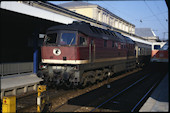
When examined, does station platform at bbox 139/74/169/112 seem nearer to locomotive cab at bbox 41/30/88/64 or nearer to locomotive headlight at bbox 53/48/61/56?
locomotive cab at bbox 41/30/88/64

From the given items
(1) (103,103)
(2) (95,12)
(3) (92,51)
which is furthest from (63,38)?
(2) (95,12)

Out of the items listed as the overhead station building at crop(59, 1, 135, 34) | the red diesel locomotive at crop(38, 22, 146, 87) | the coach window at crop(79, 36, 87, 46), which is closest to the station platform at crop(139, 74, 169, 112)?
the red diesel locomotive at crop(38, 22, 146, 87)

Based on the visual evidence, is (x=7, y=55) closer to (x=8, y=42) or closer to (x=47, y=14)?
(x=8, y=42)

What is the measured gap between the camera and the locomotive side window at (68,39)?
36.4ft

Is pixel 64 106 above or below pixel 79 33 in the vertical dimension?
below

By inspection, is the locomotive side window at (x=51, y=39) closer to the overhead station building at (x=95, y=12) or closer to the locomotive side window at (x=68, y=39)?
Result: the locomotive side window at (x=68, y=39)

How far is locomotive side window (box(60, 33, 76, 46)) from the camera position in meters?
11.1

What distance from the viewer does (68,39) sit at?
36.7ft

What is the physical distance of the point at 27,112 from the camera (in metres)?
7.90

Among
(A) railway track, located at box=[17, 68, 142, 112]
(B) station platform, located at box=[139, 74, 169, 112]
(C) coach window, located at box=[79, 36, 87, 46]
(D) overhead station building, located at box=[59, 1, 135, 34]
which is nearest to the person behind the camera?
(B) station platform, located at box=[139, 74, 169, 112]

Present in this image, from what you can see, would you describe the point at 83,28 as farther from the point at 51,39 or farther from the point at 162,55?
the point at 162,55

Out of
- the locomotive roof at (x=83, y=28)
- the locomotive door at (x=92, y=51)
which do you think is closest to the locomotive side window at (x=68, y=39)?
the locomotive roof at (x=83, y=28)

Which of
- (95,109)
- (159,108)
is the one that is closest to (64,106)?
(95,109)

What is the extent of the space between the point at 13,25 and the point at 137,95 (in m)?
11.2
